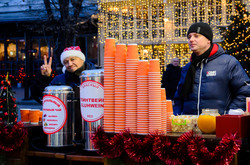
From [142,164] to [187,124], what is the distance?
15.2 inches

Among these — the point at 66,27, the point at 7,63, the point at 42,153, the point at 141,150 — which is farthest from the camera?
the point at 7,63

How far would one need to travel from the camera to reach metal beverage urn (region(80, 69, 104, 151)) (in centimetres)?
276

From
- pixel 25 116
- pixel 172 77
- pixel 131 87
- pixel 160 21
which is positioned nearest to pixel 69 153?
pixel 131 87

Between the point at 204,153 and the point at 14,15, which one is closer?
the point at 204,153

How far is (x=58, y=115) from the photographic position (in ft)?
9.82

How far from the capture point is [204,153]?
222 centimetres

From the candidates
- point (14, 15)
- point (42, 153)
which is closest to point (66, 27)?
point (14, 15)

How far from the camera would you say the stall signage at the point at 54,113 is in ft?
9.81

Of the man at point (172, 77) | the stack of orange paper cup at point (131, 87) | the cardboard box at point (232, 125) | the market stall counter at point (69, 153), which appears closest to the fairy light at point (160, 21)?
the man at point (172, 77)

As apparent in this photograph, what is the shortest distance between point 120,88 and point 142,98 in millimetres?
175

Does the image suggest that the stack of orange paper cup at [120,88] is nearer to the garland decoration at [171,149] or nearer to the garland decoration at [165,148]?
the garland decoration at [165,148]

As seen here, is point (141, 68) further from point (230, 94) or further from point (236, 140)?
point (230, 94)

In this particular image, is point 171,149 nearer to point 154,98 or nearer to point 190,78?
point 154,98

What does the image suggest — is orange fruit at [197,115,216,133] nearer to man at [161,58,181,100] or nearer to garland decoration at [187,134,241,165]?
garland decoration at [187,134,241,165]
